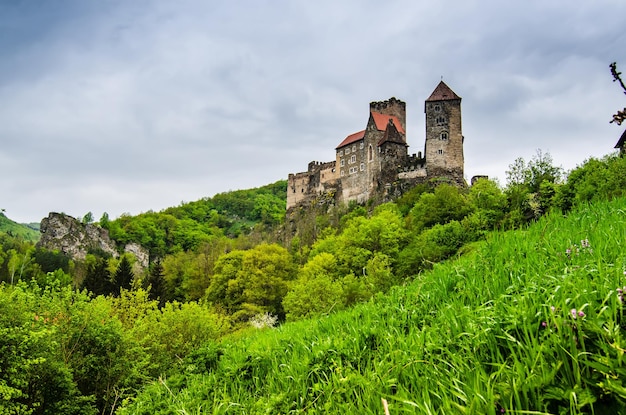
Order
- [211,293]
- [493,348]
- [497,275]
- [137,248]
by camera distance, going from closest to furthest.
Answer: [493,348] < [497,275] < [211,293] < [137,248]

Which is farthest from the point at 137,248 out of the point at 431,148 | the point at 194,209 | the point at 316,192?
the point at 431,148

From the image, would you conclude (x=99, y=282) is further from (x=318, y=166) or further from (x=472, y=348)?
Answer: (x=472, y=348)

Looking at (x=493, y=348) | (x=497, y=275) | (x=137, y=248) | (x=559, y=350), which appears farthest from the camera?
(x=137, y=248)

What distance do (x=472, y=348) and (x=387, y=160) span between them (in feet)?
235

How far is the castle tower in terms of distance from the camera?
2618 inches

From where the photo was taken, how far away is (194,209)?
168 meters

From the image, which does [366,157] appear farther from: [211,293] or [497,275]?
[497,275]

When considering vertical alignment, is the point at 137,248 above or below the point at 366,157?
below

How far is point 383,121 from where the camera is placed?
3162 inches

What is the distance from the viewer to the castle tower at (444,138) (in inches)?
2618

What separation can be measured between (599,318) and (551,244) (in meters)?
2.72

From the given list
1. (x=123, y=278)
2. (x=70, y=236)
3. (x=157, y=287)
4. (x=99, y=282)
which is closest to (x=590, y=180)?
(x=157, y=287)

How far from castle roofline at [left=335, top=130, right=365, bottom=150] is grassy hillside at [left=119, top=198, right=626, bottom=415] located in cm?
7835

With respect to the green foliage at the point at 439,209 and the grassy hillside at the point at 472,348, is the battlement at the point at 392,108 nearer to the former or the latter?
the green foliage at the point at 439,209
